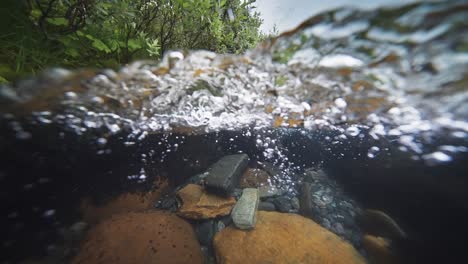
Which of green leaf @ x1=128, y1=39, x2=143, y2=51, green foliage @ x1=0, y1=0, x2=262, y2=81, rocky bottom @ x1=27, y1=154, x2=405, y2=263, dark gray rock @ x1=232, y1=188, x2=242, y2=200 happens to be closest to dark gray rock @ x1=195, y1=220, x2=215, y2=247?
rocky bottom @ x1=27, y1=154, x2=405, y2=263

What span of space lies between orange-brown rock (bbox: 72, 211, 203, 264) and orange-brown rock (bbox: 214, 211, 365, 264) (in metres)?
0.59

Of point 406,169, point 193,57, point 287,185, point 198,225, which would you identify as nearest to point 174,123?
point 193,57

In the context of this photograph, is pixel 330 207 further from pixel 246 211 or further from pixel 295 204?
pixel 246 211

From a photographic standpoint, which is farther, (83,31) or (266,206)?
(266,206)

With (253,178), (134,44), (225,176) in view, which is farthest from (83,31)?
(253,178)

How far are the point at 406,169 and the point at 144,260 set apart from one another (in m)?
5.95

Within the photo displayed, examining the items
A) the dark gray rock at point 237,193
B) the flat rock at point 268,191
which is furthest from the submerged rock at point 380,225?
the dark gray rock at point 237,193

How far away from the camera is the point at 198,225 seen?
421cm

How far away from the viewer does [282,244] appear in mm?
3686

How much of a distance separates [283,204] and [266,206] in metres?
0.44

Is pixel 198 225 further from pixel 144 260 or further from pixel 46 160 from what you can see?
pixel 46 160

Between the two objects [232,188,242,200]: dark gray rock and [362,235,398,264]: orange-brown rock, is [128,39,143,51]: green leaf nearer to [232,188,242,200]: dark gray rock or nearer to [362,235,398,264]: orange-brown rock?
[232,188,242,200]: dark gray rock

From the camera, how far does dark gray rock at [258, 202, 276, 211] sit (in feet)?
15.2

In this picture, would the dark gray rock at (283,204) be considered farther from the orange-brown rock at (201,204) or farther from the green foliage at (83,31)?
the green foliage at (83,31)
